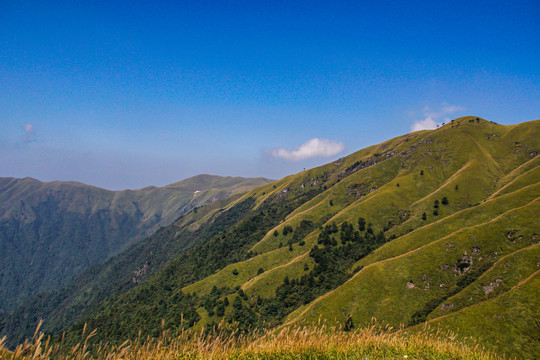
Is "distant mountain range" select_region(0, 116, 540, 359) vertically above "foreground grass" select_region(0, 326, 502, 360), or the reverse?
"foreground grass" select_region(0, 326, 502, 360)

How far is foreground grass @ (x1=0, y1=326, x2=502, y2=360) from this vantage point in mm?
7887

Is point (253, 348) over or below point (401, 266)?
over

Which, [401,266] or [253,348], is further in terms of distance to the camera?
[401,266]

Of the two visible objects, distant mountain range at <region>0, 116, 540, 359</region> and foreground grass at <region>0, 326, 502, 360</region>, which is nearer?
foreground grass at <region>0, 326, 502, 360</region>

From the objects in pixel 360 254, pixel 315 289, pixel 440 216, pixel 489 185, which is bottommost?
pixel 315 289

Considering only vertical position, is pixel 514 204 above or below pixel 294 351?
below

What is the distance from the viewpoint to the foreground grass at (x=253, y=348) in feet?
25.9

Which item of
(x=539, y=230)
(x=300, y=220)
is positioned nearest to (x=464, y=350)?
(x=539, y=230)

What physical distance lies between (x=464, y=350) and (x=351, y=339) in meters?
5.14

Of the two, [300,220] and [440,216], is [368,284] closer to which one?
[440,216]

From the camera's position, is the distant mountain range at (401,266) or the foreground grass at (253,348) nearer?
the foreground grass at (253,348)

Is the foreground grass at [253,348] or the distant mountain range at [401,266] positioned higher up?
the foreground grass at [253,348]

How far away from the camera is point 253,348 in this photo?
9.50m

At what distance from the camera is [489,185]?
497 ft
